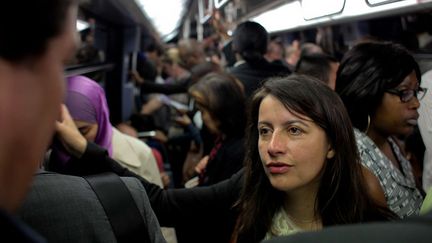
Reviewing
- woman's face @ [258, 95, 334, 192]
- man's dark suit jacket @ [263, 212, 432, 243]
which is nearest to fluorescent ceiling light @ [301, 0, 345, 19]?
woman's face @ [258, 95, 334, 192]

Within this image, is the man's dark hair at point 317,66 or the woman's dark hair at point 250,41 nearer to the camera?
the man's dark hair at point 317,66

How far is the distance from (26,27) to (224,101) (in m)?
1.76

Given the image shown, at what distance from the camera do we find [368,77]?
5.14ft

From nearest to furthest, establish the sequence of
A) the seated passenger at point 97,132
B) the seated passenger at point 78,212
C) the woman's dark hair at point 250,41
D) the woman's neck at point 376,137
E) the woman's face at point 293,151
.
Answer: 1. the seated passenger at point 78,212
2. the woman's face at point 293,151
3. the woman's neck at point 376,137
4. the seated passenger at point 97,132
5. the woman's dark hair at point 250,41

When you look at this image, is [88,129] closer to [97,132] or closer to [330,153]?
[97,132]

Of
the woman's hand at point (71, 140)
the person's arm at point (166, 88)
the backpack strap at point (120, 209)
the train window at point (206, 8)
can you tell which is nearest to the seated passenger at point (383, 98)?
the backpack strap at point (120, 209)

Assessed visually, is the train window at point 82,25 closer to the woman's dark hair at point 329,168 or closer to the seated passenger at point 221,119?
the seated passenger at point 221,119

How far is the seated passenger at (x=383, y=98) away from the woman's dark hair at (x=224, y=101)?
0.64m

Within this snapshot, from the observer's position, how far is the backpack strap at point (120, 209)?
36.0 inches

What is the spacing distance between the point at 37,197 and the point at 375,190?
97cm

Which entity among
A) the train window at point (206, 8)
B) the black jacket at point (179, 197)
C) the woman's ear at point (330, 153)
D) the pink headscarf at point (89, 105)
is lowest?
the black jacket at point (179, 197)

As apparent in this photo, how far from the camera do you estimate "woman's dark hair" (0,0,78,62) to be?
1.50 ft

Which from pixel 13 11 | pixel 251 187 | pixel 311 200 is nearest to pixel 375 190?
pixel 311 200

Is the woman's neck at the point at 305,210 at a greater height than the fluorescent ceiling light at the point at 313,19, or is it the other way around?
the fluorescent ceiling light at the point at 313,19
